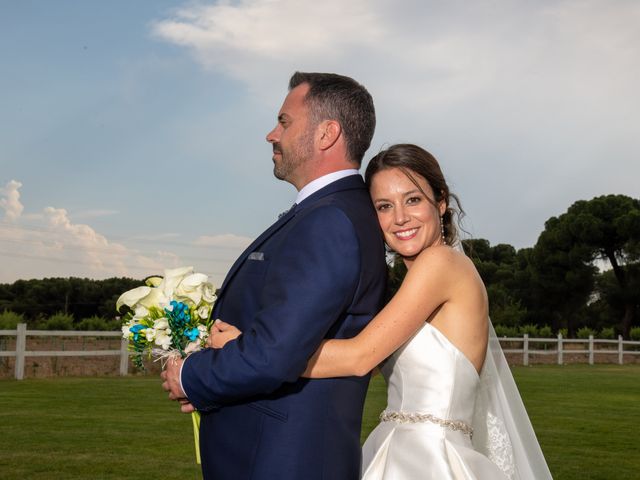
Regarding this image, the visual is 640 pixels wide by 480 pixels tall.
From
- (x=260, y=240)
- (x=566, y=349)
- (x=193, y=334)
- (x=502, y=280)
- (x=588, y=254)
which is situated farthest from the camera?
(x=502, y=280)

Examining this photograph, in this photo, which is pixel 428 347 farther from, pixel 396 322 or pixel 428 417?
pixel 396 322

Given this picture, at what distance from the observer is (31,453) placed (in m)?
9.67

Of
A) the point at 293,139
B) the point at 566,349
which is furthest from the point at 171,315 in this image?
the point at 566,349

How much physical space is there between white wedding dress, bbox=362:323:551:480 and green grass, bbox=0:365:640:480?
5.04 meters

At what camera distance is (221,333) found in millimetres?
3113

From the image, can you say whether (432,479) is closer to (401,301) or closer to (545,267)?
(401,301)

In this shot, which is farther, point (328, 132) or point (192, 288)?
point (192, 288)

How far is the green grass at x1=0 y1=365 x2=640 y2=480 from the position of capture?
9.00 metres

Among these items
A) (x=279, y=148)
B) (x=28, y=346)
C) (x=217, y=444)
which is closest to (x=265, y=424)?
(x=217, y=444)

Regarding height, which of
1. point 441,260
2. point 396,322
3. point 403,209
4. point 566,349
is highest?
point 403,209

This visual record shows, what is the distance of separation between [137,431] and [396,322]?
916 cm

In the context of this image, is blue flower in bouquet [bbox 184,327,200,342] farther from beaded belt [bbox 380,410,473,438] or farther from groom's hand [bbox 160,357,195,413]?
beaded belt [bbox 380,410,473,438]

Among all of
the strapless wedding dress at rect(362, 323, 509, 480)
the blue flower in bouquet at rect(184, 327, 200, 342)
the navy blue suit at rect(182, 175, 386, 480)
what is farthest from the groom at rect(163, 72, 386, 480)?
the strapless wedding dress at rect(362, 323, 509, 480)

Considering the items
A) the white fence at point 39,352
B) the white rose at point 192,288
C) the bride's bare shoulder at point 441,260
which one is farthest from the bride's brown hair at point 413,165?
the white fence at point 39,352
